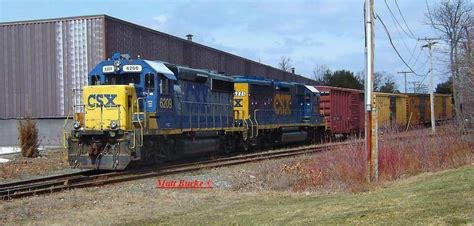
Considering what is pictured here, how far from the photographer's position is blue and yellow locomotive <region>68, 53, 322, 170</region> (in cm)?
1656

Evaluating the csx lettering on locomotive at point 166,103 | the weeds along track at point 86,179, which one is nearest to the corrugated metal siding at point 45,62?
the csx lettering on locomotive at point 166,103

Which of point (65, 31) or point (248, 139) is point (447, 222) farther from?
point (65, 31)

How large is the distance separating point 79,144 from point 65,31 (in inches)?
691

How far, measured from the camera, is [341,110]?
35.0 meters

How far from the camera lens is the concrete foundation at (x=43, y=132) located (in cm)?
3281

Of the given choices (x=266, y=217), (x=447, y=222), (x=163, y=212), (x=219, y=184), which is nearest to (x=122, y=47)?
(x=219, y=184)

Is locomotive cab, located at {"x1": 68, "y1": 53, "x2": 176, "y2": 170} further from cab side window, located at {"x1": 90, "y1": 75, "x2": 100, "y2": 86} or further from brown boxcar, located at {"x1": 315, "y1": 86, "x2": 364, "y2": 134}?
brown boxcar, located at {"x1": 315, "y1": 86, "x2": 364, "y2": 134}

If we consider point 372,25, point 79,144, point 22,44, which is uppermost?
point 22,44

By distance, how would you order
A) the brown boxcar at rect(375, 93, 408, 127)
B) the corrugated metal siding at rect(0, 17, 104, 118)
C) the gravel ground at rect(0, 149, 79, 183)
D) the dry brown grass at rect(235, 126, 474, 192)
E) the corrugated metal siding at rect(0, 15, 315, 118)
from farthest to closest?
the brown boxcar at rect(375, 93, 408, 127) < the corrugated metal siding at rect(0, 17, 104, 118) < the corrugated metal siding at rect(0, 15, 315, 118) < the gravel ground at rect(0, 149, 79, 183) < the dry brown grass at rect(235, 126, 474, 192)

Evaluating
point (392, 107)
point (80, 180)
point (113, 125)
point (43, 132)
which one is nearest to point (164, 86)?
point (113, 125)

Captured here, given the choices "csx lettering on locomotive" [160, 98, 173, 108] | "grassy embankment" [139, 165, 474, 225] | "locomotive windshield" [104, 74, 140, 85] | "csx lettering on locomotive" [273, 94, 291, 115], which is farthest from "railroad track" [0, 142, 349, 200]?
"csx lettering on locomotive" [273, 94, 291, 115]

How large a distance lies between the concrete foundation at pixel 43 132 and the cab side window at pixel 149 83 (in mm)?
16735

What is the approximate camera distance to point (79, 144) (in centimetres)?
1675

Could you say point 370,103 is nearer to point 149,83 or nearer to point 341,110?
point 149,83
